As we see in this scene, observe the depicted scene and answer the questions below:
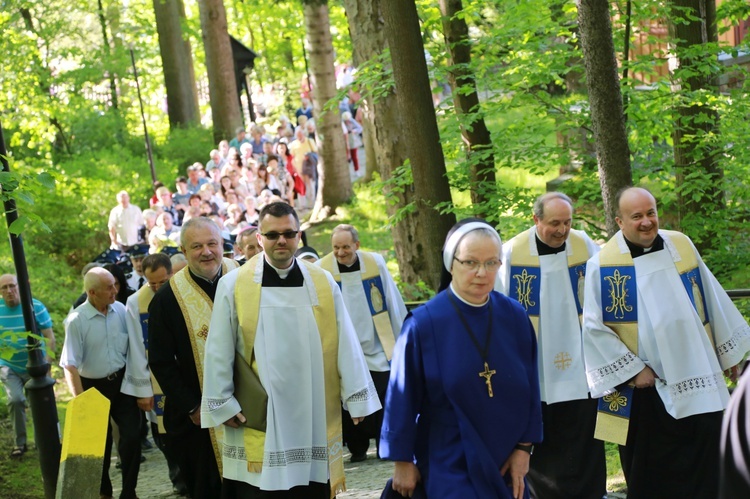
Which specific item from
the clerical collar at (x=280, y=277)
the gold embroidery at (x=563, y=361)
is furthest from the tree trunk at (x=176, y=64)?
the clerical collar at (x=280, y=277)

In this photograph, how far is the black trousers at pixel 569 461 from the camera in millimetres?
7359

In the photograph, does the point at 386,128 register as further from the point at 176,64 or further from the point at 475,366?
the point at 176,64

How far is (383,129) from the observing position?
14562 millimetres

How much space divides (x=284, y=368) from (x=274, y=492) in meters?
0.72

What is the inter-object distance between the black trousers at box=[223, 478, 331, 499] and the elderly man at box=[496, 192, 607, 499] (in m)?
1.68

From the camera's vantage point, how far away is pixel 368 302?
9.55m

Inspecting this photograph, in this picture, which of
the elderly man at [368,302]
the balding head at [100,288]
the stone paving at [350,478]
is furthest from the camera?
the elderly man at [368,302]

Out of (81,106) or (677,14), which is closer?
(677,14)

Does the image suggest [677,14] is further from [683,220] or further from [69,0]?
[69,0]

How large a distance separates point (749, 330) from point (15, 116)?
2193cm

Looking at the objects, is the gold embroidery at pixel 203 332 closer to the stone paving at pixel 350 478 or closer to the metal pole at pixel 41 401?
the stone paving at pixel 350 478

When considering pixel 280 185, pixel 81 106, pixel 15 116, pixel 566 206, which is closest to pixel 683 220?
pixel 566 206

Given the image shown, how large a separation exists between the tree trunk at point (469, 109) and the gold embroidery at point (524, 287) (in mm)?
4132

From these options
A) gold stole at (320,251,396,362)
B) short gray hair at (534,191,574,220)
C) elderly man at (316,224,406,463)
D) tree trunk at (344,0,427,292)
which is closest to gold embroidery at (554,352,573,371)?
short gray hair at (534,191,574,220)
